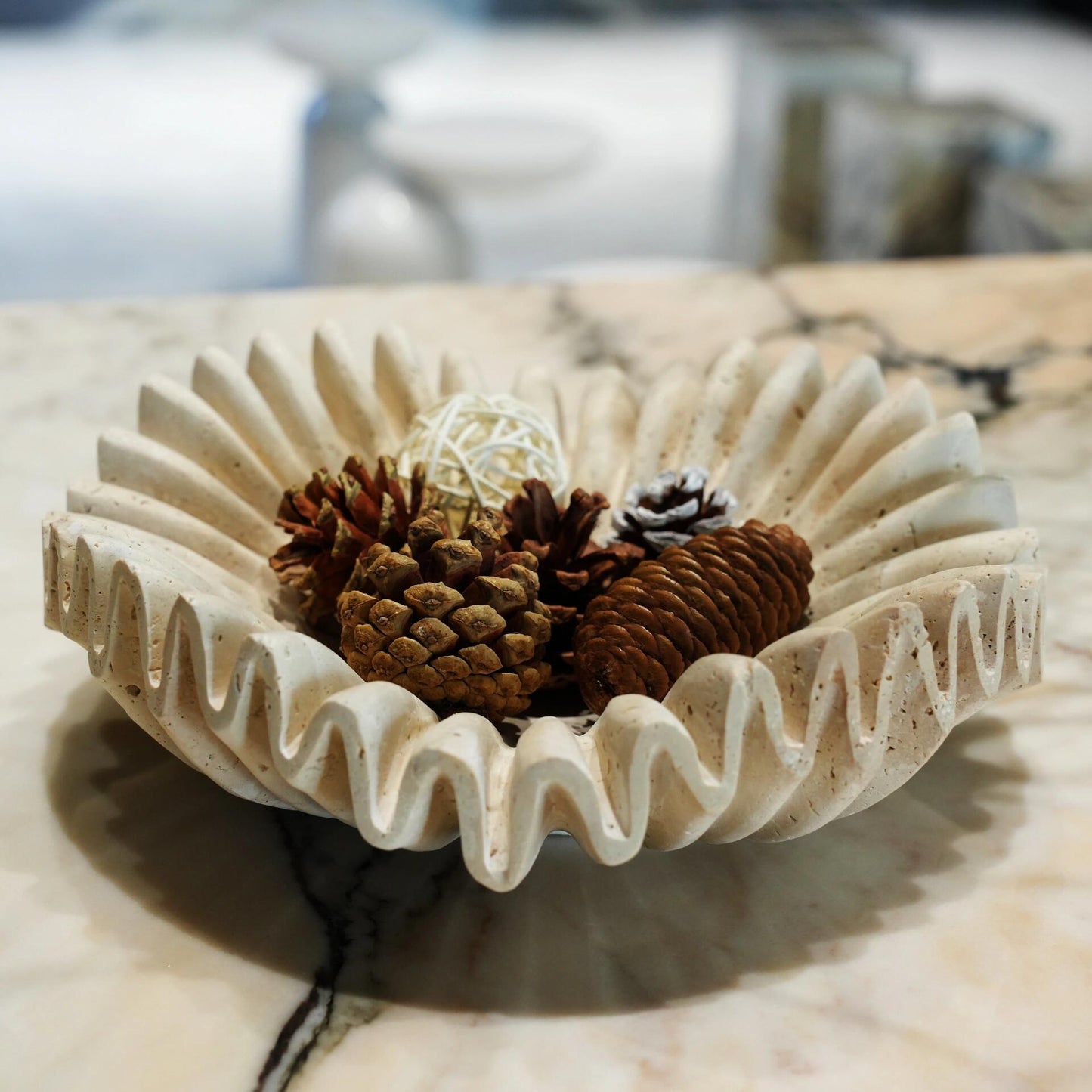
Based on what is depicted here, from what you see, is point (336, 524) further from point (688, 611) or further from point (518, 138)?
point (518, 138)

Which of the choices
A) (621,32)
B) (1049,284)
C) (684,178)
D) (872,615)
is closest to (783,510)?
(872,615)

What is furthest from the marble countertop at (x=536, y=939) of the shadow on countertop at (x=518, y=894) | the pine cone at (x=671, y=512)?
the pine cone at (x=671, y=512)

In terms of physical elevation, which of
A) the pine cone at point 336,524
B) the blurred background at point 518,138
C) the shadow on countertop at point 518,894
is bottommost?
the blurred background at point 518,138

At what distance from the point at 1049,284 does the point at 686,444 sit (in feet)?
1.43

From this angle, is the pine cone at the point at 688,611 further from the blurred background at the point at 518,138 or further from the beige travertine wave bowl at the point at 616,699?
the blurred background at the point at 518,138

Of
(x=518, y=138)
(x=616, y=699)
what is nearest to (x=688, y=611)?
(x=616, y=699)

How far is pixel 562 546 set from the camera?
448 millimetres

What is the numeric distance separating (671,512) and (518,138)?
1.15m

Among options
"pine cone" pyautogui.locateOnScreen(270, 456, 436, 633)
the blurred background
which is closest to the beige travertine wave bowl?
"pine cone" pyautogui.locateOnScreen(270, 456, 436, 633)

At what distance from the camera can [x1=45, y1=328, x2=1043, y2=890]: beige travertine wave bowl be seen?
13.0 inches

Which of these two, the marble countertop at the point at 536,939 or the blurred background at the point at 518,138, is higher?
the marble countertop at the point at 536,939

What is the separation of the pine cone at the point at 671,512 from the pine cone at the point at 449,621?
3.1 inches

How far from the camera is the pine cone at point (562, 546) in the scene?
0.44 meters

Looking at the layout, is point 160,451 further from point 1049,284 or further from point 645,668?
point 1049,284
